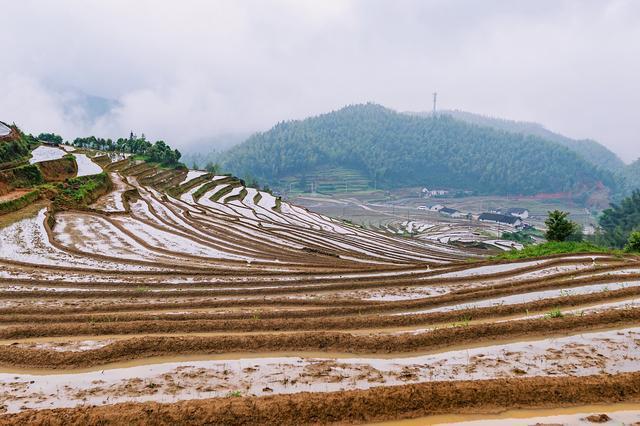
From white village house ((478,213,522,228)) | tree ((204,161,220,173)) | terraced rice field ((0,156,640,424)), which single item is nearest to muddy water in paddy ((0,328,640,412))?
terraced rice field ((0,156,640,424))

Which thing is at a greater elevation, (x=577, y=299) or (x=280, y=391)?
(x=577, y=299)

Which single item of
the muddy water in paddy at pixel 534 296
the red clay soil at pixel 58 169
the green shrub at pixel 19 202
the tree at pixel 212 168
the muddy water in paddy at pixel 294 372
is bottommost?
the muddy water in paddy at pixel 294 372

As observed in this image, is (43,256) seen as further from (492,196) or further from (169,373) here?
(492,196)

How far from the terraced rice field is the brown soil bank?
0.07 feet

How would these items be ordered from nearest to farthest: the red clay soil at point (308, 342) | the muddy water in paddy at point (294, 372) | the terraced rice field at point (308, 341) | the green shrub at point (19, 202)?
the terraced rice field at point (308, 341)
the muddy water in paddy at point (294, 372)
the red clay soil at point (308, 342)
the green shrub at point (19, 202)

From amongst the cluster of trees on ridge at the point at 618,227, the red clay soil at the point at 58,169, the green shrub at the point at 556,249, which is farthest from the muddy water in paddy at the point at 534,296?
the red clay soil at the point at 58,169

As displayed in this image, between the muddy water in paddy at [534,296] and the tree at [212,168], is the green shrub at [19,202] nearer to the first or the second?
the muddy water in paddy at [534,296]

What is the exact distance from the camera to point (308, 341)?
8.76 m

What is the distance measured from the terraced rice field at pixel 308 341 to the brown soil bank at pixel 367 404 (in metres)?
0.02

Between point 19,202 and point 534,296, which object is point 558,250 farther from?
point 19,202

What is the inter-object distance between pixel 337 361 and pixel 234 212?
39.1 m

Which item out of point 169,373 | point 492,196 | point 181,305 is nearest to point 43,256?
point 181,305

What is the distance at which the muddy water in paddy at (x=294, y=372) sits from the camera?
6.96 m

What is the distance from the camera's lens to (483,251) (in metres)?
56.6
